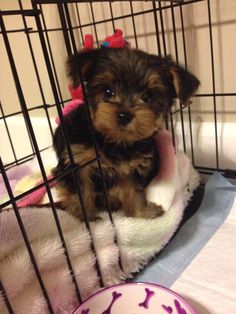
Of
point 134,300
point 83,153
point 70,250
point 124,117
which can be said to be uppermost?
point 124,117

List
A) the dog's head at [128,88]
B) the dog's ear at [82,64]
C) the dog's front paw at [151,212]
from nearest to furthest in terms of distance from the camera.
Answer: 1. the dog's ear at [82,64]
2. the dog's head at [128,88]
3. the dog's front paw at [151,212]

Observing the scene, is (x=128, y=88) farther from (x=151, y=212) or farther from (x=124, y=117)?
(x=151, y=212)

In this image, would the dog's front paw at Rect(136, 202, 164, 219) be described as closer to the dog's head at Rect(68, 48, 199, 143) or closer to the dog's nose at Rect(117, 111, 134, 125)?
the dog's head at Rect(68, 48, 199, 143)

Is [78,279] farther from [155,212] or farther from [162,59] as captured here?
[162,59]

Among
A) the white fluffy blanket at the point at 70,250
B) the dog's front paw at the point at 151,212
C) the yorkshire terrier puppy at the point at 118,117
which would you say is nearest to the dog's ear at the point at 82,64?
the yorkshire terrier puppy at the point at 118,117

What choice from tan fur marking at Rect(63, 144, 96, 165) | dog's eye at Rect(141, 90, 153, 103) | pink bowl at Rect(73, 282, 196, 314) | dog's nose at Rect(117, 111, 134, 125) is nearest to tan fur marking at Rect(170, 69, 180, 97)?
dog's eye at Rect(141, 90, 153, 103)

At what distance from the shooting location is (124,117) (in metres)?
1.18

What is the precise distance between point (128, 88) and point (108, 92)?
8cm

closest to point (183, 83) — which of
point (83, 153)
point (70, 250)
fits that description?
point (83, 153)

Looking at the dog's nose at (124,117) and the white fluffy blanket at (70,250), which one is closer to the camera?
the white fluffy blanket at (70,250)

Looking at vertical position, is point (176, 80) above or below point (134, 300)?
above

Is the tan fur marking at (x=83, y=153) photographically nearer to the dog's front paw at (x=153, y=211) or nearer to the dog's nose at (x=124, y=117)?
the dog's nose at (x=124, y=117)

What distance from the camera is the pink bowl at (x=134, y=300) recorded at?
1.01m

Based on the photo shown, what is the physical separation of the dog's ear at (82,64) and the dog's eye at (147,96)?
0.73 ft
